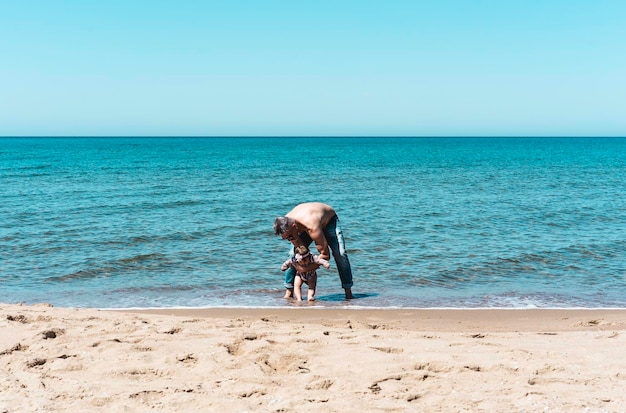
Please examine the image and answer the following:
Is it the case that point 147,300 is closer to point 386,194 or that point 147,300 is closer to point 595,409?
point 595,409

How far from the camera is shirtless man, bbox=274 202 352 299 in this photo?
9172 mm

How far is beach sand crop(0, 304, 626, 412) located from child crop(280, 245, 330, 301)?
1733 mm

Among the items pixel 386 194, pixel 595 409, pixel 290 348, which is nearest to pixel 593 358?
pixel 595 409

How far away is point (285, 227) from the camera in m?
9.06

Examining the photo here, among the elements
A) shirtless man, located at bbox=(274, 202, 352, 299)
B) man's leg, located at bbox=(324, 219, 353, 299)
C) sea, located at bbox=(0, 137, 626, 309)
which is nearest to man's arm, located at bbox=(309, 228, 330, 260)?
shirtless man, located at bbox=(274, 202, 352, 299)

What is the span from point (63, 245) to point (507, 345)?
412 inches

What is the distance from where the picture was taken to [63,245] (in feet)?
44.1

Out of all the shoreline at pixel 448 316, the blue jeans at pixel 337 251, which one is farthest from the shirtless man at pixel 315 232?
the shoreline at pixel 448 316

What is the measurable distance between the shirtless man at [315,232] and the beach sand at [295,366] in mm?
1687

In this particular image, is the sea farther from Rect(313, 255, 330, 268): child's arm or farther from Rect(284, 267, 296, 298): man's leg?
Rect(313, 255, 330, 268): child's arm

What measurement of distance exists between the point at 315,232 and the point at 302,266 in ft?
2.16

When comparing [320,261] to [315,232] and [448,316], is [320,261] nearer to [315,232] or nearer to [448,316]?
[315,232]

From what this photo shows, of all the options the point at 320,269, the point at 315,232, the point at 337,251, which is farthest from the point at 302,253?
the point at 320,269

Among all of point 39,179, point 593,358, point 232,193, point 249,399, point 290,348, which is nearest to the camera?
Result: point 249,399
